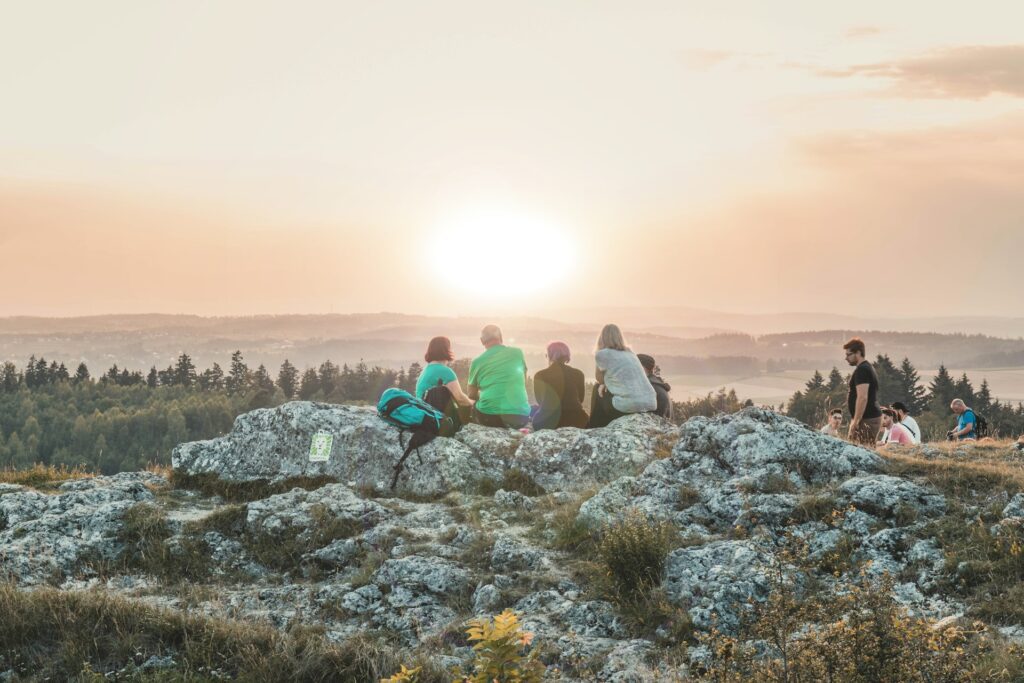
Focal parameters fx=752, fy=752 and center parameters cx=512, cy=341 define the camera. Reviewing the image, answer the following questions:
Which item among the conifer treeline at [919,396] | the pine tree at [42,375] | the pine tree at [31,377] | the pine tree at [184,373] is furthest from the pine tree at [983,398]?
the pine tree at [42,375]

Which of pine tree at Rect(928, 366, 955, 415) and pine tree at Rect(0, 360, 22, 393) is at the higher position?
pine tree at Rect(928, 366, 955, 415)

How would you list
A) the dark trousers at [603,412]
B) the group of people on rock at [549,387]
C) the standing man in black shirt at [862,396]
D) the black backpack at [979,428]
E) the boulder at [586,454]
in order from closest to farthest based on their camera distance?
the boulder at [586,454] → the group of people on rock at [549,387] → the standing man in black shirt at [862,396] → the dark trousers at [603,412] → the black backpack at [979,428]

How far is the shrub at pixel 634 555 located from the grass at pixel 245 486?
6.21 metres

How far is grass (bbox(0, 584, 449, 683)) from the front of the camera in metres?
7.42

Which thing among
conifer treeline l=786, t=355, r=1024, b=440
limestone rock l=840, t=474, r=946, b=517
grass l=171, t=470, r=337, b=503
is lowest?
conifer treeline l=786, t=355, r=1024, b=440

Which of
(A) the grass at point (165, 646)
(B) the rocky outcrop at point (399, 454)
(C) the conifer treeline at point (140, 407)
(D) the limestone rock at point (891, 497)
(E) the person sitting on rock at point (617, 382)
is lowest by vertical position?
(C) the conifer treeline at point (140, 407)

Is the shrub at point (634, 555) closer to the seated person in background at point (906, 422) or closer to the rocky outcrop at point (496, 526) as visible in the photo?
the rocky outcrop at point (496, 526)

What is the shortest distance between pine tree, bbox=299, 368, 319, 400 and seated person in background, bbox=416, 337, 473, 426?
117 m

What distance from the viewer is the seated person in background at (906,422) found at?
17969mm

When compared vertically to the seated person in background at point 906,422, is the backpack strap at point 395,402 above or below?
above

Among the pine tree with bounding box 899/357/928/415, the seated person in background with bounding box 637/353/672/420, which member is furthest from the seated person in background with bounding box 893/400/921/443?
the pine tree with bounding box 899/357/928/415

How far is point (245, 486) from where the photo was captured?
1373cm

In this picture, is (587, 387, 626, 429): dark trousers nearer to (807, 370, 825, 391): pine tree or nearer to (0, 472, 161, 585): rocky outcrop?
(0, 472, 161, 585): rocky outcrop

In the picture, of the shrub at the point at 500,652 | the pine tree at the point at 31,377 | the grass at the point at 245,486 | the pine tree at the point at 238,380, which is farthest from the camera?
the pine tree at the point at 31,377
